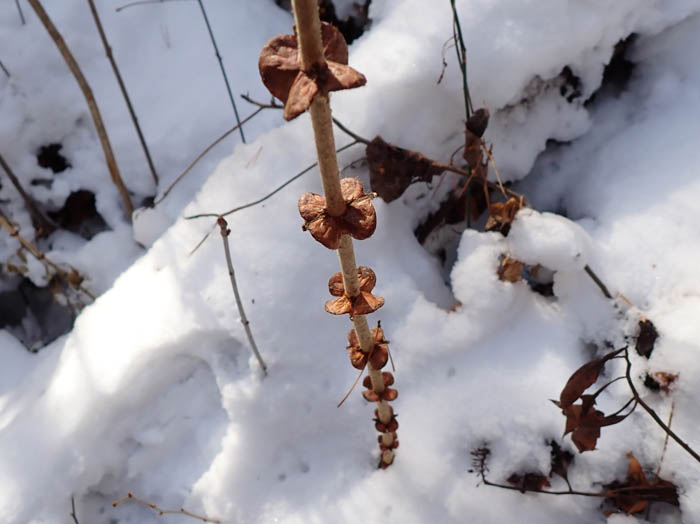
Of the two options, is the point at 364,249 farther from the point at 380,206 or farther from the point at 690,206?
the point at 690,206

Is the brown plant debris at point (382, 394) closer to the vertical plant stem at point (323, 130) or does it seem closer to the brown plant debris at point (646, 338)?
the vertical plant stem at point (323, 130)

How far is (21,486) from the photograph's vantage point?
0.97m

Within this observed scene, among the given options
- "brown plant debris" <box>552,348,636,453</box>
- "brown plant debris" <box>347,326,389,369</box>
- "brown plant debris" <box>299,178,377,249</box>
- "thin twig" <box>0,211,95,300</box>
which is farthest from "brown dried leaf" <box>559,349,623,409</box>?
"thin twig" <box>0,211,95,300</box>

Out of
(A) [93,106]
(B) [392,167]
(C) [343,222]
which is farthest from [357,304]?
(A) [93,106]

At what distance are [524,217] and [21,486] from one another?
1.11 meters

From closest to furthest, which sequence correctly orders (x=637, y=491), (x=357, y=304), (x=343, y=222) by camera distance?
1. (x=343, y=222)
2. (x=357, y=304)
3. (x=637, y=491)

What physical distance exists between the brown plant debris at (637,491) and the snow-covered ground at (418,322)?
0.06ft

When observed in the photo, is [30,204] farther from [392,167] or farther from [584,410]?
[584,410]

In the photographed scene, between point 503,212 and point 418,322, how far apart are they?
0.96ft

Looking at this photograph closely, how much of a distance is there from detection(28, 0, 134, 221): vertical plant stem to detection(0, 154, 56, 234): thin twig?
0.75 ft

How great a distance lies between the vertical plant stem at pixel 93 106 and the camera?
1149 millimetres

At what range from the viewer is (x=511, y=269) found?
1.04 meters

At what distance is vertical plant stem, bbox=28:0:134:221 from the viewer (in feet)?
3.77

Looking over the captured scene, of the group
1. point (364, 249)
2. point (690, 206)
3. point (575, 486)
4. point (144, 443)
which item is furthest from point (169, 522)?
point (690, 206)
